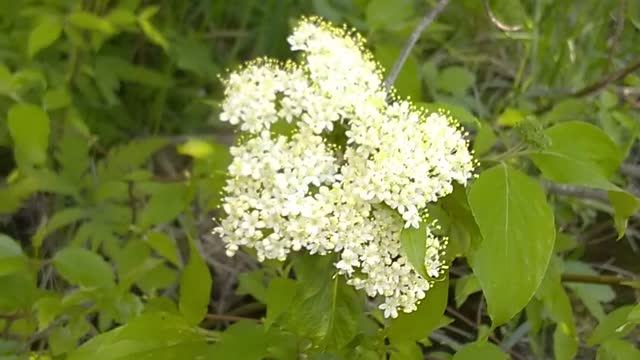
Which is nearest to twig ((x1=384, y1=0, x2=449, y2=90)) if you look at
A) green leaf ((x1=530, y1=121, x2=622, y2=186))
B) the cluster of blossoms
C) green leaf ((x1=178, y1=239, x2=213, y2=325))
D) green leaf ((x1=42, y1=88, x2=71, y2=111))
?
the cluster of blossoms

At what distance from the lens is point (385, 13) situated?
1.64m

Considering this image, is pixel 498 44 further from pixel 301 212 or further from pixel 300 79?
pixel 301 212

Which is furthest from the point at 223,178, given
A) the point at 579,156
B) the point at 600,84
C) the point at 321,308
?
the point at 600,84

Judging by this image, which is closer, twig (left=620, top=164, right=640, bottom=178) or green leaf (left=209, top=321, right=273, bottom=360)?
green leaf (left=209, top=321, right=273, bottom=360)

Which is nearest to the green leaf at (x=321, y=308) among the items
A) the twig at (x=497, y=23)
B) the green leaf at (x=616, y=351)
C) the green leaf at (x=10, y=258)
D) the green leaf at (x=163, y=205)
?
the green leaf at (x=616, y=351)

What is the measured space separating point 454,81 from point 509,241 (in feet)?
2.75

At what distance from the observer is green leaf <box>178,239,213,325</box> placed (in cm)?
117

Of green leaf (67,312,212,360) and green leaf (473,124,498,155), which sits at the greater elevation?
green leaf (473,124,498,155)

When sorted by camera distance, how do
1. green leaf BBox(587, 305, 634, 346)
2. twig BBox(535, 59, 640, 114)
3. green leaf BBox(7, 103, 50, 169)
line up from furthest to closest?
twig BBox(535, 59, 640, 114), green leaf BBox(7, 103, 50, 169), green leaf BBox(587, 305, 634, 346)

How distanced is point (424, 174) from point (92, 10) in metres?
1.17

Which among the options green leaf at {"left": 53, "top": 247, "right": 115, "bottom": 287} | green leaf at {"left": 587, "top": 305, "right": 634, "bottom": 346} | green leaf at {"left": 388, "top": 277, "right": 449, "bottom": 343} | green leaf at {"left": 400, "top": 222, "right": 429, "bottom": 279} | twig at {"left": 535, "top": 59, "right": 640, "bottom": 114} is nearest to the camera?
green leaf at {"left": 400, "top": 222, "right": 429, "bottom": 279}

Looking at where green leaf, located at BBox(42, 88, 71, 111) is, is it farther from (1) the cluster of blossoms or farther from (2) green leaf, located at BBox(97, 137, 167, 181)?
(1) the cluster of blossoms

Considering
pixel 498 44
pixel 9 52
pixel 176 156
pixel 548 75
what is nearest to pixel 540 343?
pixel 548 75

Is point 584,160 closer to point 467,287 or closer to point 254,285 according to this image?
point 467,287
